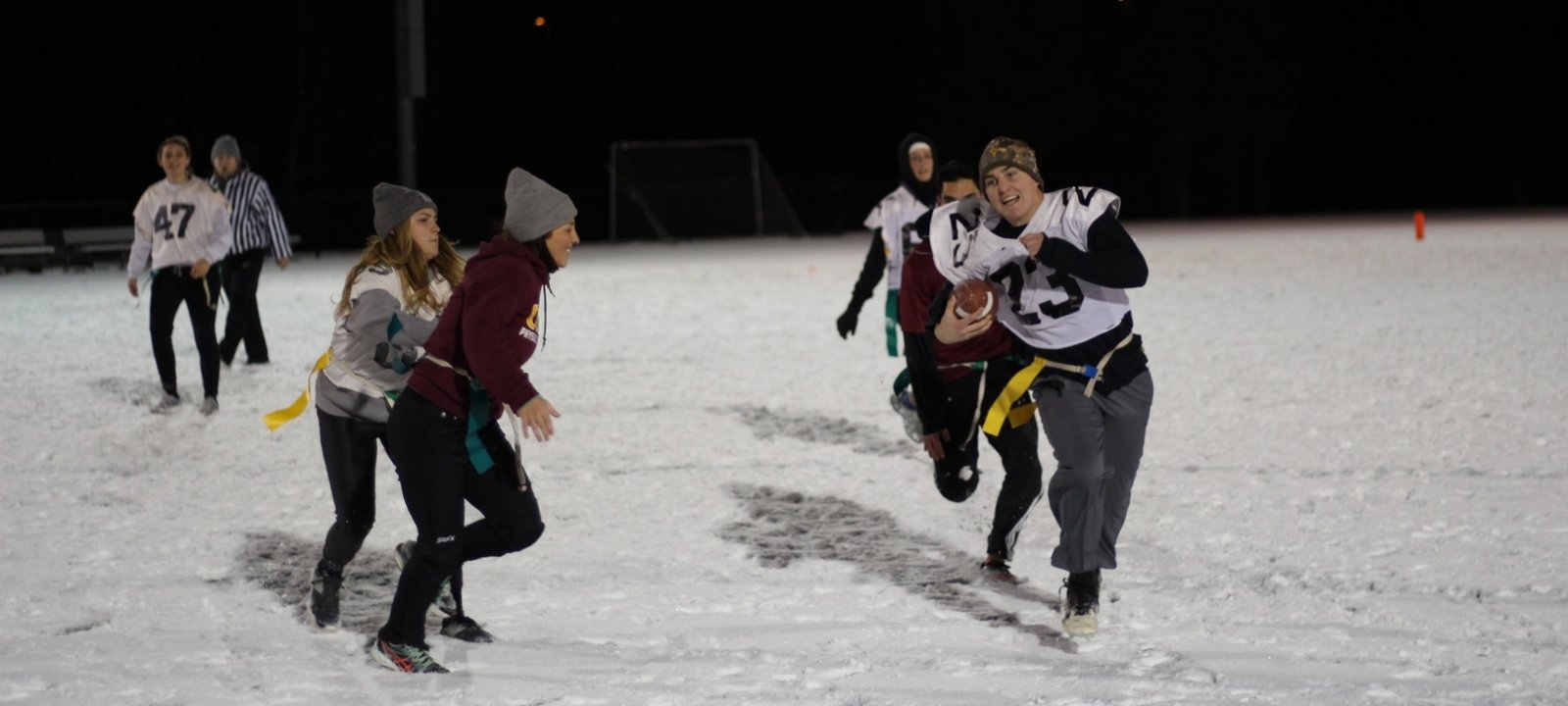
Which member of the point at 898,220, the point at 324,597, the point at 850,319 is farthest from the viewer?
the point at 850,319

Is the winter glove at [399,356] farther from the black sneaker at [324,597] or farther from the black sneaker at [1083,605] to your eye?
the black sneaker at [1083,605]

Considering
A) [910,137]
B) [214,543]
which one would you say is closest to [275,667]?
[214,543]

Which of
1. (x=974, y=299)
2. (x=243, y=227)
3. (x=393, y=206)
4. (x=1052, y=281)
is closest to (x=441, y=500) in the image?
(x=393, y=206)

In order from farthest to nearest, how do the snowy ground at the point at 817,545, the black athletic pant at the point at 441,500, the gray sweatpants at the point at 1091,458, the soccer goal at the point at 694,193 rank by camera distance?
the soccer goal at the point at 694,193 < the gray sweatpants at the point at 1091,458 < the snowy ground at the point at 817,545 < the black athletic pant at the point at 441,500

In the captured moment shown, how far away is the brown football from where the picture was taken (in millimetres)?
5531

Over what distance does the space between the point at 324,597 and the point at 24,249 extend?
72.0 feet

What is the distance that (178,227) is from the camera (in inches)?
414

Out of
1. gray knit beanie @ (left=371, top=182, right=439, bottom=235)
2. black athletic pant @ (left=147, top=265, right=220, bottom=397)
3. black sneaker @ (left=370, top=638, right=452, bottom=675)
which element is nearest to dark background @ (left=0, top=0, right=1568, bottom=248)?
black athletic pant @ (left=147, top=265, right=220, bottom=397)

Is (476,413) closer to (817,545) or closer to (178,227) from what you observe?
(817,545)

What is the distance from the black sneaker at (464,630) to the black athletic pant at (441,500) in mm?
393

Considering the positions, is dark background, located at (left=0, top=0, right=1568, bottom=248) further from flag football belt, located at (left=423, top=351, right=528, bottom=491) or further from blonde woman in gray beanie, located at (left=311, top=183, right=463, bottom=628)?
flag football belt, located at (left=423, top=351, right=528, bottom=491)

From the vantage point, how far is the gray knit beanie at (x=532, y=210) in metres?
4.94

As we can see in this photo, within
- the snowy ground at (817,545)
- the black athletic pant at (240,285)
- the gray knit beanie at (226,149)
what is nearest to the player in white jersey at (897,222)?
the snowy ground at (817,545)

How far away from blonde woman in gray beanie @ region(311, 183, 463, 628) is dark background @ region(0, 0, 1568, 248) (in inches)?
1239
